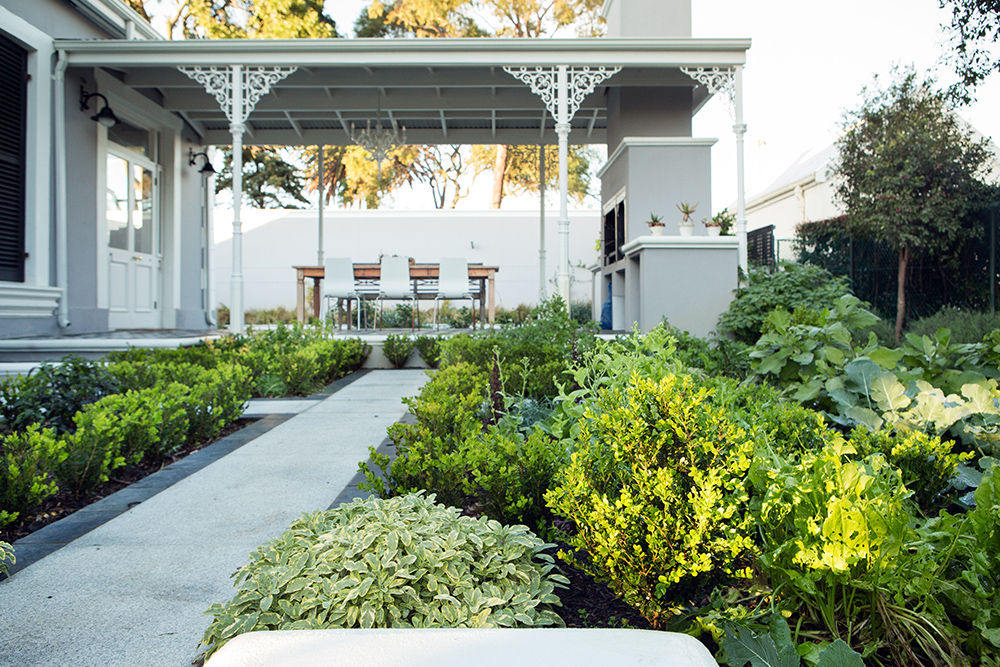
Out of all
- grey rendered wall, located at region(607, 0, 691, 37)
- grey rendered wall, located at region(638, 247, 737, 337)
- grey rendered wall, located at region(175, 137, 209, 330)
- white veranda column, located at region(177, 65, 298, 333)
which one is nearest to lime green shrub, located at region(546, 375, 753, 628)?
grey rendered wall, located at region(638, 247, 737, 337)

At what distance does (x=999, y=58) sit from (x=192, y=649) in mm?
9060

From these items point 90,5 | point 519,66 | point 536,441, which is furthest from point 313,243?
point 536,441

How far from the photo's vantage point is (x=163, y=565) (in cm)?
186

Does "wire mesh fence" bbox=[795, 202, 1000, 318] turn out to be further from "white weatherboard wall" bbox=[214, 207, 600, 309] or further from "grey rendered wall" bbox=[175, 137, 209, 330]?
"grey rendered wall" bbox=[175, 137, 209, 330]

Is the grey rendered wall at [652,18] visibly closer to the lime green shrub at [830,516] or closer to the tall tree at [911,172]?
the tall tree at [911,172]

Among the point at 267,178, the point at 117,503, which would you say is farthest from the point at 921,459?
the point at 267,178

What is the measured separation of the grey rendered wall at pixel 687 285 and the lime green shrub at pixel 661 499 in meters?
5.45

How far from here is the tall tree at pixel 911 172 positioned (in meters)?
8.53

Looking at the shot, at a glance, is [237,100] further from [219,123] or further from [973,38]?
[973,38]

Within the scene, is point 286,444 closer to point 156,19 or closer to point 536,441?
point 536,441

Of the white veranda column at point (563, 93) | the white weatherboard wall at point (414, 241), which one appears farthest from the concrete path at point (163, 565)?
the white weatherboard wall at point (414, 241)

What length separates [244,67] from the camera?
756 centimetres

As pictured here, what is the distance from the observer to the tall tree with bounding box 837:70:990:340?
28.0 ft

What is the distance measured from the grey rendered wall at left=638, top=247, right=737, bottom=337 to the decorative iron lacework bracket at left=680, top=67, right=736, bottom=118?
1813 millimetres
